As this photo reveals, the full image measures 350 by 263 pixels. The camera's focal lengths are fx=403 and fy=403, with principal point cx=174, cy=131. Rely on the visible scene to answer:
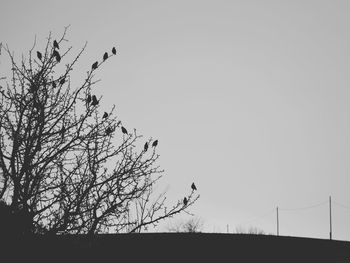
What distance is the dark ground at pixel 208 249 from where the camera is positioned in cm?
1015

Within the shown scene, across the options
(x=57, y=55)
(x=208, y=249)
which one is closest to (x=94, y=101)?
(x=57, y=55)

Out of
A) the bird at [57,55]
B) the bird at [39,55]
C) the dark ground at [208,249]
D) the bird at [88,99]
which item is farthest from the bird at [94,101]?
the dark ground at [208,249]

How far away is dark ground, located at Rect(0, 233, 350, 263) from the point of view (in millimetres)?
10152

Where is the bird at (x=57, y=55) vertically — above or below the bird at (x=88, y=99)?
above

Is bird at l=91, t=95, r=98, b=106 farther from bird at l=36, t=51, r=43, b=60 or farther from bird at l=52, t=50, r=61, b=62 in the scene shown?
bird at l=36, t=51, r=43, b=60

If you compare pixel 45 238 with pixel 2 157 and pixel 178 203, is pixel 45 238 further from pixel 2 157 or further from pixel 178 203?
pixel 178 203

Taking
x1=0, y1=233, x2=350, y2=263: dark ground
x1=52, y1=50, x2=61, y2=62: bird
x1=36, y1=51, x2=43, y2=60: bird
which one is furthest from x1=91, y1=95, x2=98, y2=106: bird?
x1=0, y1=233, x2=350, y2=263: dark ground

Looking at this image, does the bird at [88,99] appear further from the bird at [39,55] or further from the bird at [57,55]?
the bird at [39,55]

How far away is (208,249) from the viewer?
43.3 feet

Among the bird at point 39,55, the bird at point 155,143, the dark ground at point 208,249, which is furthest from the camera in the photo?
the dark ground at point 208,249

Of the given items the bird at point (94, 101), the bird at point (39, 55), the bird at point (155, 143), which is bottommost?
the bird at point (155, 143)

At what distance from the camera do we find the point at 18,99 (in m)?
7.73

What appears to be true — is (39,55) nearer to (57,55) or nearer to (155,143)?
(57,55)

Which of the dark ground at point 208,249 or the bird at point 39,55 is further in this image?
the dark ground at point 208,249
